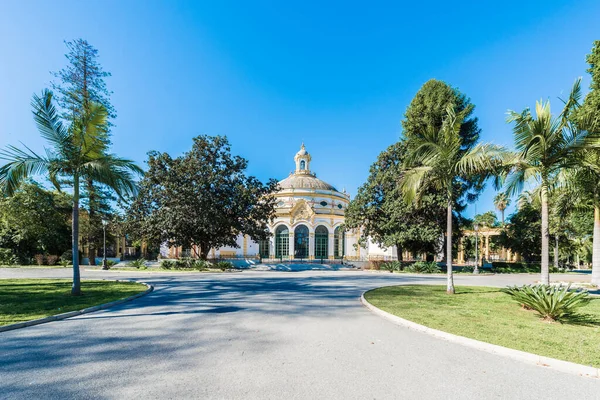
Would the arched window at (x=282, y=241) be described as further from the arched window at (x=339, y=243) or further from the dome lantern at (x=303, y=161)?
the dome lantern at (x=303, y=161)

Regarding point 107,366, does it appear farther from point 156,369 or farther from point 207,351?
point 207,351

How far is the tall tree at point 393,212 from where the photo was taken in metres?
Answer: 26.9

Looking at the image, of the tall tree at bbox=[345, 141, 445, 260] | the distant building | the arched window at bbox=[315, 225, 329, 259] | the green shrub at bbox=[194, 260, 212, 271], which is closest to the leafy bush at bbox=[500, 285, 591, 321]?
the tall tree at bbox=[345, 141, 445, 260]

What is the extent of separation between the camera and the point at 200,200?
23.2 metres

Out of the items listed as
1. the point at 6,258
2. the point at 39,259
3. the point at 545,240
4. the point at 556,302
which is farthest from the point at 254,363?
the point at 6,258

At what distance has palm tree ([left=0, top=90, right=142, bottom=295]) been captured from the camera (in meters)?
9.92

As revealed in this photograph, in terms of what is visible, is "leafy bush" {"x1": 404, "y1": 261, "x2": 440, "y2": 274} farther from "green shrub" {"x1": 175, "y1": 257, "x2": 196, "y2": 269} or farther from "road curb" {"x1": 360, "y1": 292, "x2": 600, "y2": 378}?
"road curb" {"x1": 360, "y1": 292, "x2": 600, "y2": 378}

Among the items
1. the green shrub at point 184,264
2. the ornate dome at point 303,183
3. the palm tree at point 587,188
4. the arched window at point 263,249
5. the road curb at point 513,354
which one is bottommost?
the arched window at point 263,249

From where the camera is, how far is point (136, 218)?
27.1 m

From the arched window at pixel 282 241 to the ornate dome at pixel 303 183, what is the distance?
28.5 feet

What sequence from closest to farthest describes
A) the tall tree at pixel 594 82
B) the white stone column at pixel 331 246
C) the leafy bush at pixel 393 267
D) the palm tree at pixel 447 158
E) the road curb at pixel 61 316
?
1. the road curb at pixel 61 316
2. the palm tree at pixel 447 158
3. the tall tree at pixel 594 82
4. the leafy bush at pixel 393 267
5. the white stone column at pixel 331 246

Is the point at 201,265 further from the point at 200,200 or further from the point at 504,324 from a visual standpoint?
the point at 504,324

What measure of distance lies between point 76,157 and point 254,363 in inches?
396

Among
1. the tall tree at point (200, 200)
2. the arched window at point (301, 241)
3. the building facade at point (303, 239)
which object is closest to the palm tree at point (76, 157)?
the tall tree at point (200, 200)
